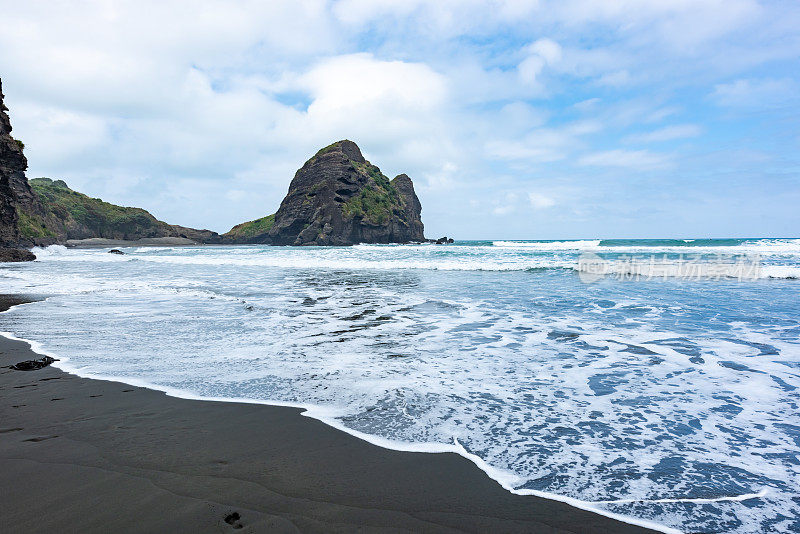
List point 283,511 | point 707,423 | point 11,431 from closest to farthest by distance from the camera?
point 283,511 < point 11,431 < point 707,423

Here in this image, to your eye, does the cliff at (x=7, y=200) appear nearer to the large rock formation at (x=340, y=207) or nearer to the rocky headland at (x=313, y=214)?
the rocky headland at (x=313, y=214)

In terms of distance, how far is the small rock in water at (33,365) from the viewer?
5.15m

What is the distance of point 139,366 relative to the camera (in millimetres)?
5281

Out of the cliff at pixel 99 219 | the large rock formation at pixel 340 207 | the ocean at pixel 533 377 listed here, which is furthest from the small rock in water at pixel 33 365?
the cliff at pixel 99 219

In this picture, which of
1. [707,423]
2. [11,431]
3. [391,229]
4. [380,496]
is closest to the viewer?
[380,496]

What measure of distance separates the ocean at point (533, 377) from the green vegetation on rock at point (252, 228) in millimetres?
121915

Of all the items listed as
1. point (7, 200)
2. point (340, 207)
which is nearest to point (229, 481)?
point (7, 200)

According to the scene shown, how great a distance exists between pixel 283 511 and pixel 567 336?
20.0 ft

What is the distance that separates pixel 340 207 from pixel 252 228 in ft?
177

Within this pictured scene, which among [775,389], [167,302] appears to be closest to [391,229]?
[167,302]

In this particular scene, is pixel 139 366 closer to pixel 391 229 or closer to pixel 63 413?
pixel 63 413

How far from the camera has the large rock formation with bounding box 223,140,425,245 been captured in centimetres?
9581

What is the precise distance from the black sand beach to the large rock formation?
9088cm

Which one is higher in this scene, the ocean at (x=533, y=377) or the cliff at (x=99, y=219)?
the cliff at (x=99, y=219)
